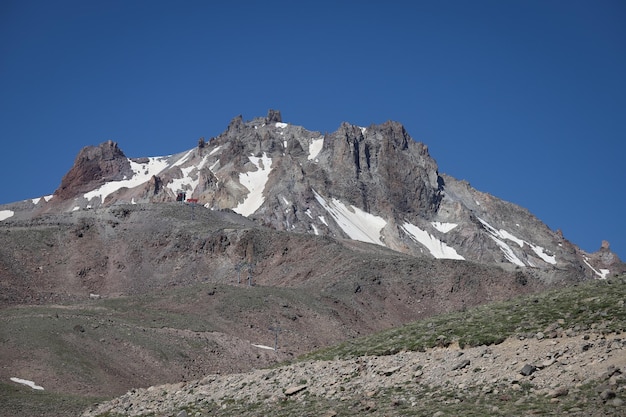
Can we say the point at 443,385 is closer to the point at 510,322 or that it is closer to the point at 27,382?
the point at 510,322

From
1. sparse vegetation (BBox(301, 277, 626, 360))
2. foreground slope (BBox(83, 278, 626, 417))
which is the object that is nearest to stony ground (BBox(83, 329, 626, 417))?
foreground slope (BBox(83, 278, 626, 417))

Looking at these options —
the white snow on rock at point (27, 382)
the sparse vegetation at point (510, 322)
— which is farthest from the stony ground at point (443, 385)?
the white snow on rock at point (27, 382)

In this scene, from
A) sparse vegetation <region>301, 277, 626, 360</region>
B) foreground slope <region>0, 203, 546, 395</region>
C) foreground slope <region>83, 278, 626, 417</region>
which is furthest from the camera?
foreground slope <region>0, 203, 546, 395</region>

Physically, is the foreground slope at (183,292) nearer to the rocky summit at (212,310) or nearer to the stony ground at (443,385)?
the rocky summit at (212,310)

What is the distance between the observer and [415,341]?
3975cm

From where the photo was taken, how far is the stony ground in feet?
92.0

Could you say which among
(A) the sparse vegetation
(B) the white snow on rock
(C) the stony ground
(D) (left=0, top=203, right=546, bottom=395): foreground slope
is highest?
(D) (left=0, top=203, right=546, bottom=395): foreground slope

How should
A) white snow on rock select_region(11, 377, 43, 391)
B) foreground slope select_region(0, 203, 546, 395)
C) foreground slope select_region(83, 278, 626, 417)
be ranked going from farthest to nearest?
foreground slope select_region(0, 203, 546, 395) < white snow on rock select_region(11, 377, 43, 391) < foreground slope select_region(83, 278, 626, 417)

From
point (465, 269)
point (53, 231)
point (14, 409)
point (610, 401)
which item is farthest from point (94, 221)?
point (610, 401)

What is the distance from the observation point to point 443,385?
106ft

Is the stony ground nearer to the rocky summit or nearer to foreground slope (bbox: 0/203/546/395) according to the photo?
the rocky summit

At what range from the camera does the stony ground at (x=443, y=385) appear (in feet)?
92.0

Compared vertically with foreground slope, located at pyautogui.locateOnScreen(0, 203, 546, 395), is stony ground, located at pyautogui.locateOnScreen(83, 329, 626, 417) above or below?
below

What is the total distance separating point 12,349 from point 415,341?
1904 inches
